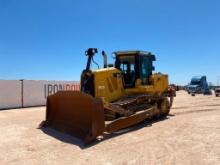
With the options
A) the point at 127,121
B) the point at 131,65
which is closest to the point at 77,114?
the point at 127,121

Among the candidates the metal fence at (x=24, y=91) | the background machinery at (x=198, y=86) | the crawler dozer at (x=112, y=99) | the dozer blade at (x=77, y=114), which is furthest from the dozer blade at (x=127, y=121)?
the background machinery at (x=198, y=86)

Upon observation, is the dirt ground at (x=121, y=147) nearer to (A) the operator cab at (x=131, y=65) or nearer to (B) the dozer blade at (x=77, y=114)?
(B) the dozer blade at (x=77, y=114)

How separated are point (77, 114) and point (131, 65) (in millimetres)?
4351

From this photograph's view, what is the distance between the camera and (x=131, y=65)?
492 inches

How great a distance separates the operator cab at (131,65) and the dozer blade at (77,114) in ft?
10.7

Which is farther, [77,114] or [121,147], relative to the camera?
[77,114]

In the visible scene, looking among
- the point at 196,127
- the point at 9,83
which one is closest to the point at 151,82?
the point at 196,127

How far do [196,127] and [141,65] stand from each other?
12.3ft

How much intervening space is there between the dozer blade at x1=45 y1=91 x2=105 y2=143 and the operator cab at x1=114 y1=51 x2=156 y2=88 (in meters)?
3.25

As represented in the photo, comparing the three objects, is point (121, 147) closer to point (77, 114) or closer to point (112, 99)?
point (77, 114)

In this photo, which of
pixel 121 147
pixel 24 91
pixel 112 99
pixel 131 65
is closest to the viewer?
pixel 121 147

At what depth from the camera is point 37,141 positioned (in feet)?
27.1

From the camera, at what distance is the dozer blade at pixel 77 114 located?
8.09 meters

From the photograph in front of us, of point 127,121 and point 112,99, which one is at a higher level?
point 112,99
